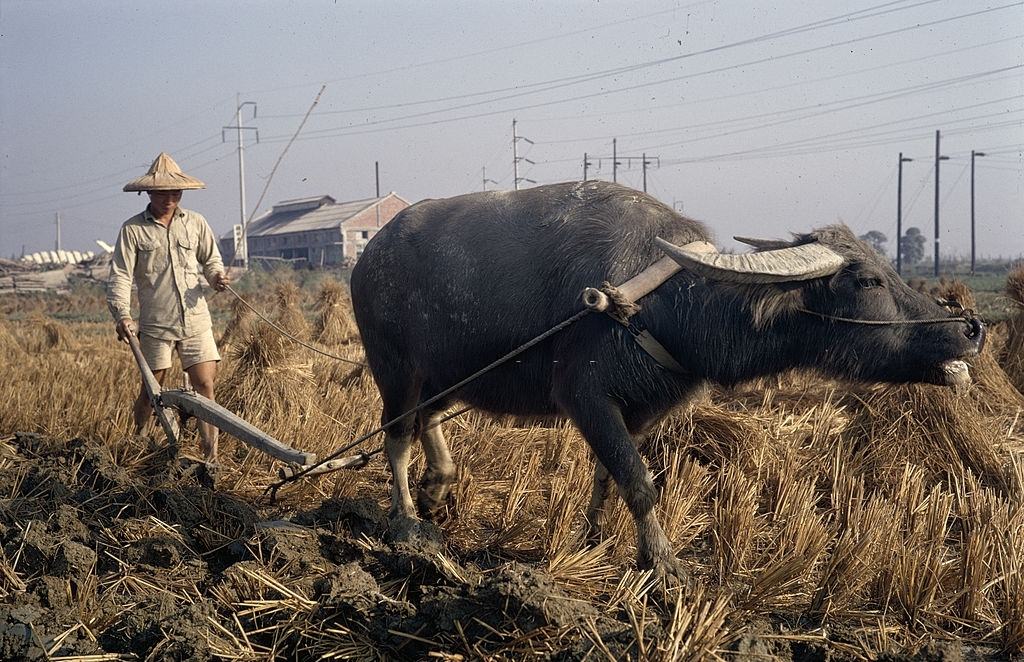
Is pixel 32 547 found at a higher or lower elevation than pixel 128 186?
lower

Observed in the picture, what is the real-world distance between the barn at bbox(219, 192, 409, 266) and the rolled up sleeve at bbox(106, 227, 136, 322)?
38741mm

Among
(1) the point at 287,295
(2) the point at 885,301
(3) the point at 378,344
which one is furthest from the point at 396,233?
(1) the point at 287,295

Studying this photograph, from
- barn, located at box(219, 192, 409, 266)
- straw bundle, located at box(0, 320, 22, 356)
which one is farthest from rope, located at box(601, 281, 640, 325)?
barn, located at box(219, 192, 409, 266)

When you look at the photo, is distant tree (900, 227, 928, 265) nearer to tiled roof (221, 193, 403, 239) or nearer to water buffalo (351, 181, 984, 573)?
tiled roof (221, 193, 403, 239)

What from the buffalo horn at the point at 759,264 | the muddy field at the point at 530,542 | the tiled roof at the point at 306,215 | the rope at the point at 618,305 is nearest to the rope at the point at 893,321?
the buffalo horn at the point at 759,264

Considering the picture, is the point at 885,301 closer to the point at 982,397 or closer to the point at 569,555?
the point at 569,555

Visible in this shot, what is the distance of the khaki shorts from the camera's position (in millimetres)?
5891

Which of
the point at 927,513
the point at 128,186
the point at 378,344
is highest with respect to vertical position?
the point at 128,186

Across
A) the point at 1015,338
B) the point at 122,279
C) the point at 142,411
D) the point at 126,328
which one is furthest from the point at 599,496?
the point at 1015,338

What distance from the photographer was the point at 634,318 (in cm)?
379

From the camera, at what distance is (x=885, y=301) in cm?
372

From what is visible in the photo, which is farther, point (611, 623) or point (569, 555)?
point (569, 555)

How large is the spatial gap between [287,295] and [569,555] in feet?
32.7

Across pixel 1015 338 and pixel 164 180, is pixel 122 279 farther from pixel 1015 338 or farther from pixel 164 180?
pixel 1015 338
